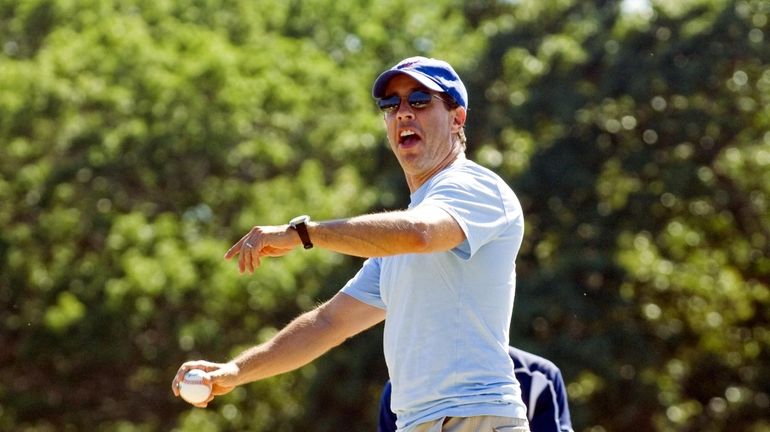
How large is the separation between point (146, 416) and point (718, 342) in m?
7.30

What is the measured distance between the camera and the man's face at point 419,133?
4.26 metres

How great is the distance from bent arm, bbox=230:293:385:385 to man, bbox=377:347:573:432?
121 cm

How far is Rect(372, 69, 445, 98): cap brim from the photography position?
168 inches

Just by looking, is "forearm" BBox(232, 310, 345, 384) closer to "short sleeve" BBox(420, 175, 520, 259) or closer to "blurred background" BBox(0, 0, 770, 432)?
"short sleeve" BBox(420, 175, 520, 259)

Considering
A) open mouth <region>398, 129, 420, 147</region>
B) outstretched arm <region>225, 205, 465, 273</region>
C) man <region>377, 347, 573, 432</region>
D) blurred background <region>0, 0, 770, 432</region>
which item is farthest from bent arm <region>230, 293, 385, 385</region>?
blurred background <region>0, 0, 770, 432</region>

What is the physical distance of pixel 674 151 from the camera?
1870cm

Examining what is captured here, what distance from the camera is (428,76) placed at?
429 centimetres

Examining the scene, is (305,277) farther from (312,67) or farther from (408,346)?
(408,346)

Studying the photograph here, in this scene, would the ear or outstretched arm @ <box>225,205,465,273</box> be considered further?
the ear

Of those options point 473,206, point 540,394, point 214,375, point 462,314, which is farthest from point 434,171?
point 540,394

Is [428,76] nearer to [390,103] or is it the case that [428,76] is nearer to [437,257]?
[390,103]

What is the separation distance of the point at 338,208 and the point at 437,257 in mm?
13456

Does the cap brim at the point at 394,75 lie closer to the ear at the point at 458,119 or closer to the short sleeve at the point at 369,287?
the ear at the point at 458,119

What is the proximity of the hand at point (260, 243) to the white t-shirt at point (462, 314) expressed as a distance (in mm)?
444
